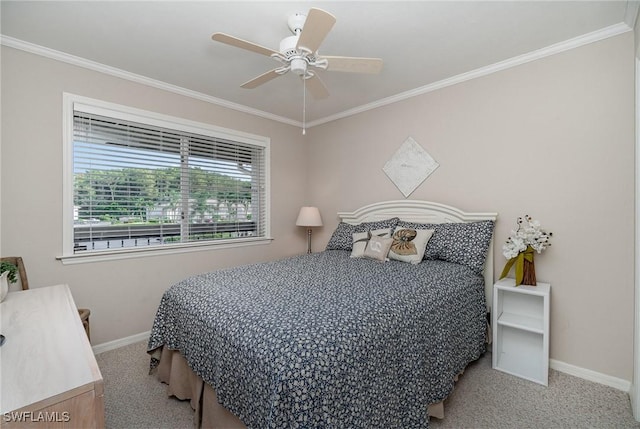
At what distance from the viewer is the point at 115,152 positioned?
2727 mm

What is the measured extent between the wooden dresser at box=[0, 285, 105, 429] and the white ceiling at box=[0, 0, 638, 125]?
1.87m

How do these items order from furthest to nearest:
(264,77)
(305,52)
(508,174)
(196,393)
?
(508,174)
(264,77)
(305,52)
(196,393)

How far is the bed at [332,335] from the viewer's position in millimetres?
Answer: 1130

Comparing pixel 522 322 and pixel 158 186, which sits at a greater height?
pixel 158 186

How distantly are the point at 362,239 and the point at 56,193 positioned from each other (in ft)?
8.64

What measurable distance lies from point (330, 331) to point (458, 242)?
172 centimetres

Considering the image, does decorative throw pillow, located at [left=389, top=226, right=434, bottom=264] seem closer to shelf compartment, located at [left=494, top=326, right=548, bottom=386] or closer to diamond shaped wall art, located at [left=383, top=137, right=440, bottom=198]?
diamond shaped wall art, located at [left=383, top=137, right=440, bottom=198]

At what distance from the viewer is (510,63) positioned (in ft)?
8.20

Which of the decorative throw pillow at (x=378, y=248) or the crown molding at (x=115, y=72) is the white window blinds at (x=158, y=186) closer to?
the crown molding at (x=115, y=72)

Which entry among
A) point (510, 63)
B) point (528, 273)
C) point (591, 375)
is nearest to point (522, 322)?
point (528, 273)

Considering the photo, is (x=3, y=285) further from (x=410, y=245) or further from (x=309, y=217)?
(x=309, y=217)

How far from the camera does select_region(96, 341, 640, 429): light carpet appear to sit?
172cm

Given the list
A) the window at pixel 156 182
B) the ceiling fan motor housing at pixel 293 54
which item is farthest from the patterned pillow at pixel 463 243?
the window at pixel 156 182

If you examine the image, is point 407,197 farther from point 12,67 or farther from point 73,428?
point 12,67
